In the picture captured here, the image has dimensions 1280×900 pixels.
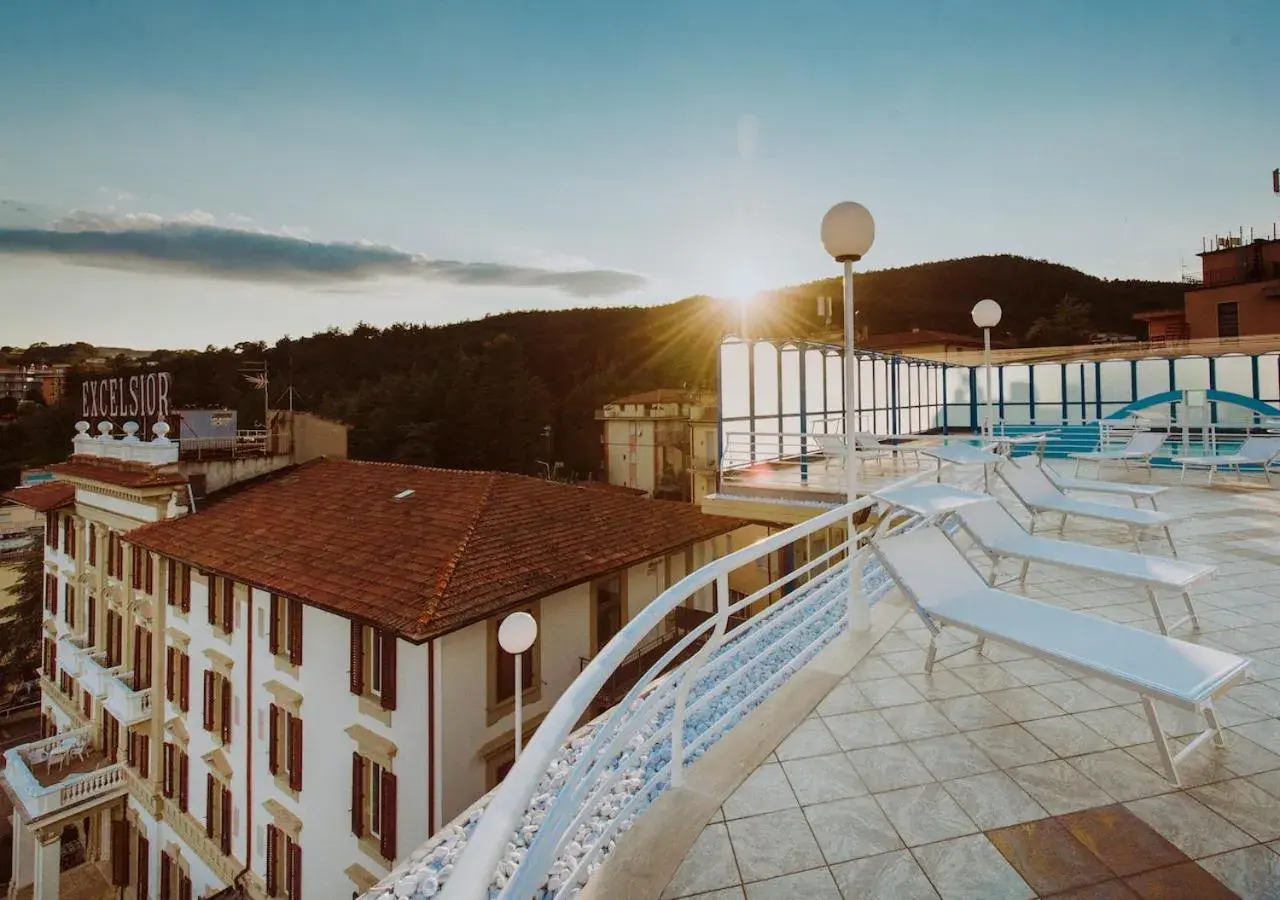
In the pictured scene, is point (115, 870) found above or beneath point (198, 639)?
beneath

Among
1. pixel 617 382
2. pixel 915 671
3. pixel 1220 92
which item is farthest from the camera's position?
pixel 617 382

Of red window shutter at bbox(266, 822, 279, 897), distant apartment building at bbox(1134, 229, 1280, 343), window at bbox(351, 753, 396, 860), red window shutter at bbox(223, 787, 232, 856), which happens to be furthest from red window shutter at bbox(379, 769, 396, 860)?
distant apartment building at bbox(1134, 229, 1280, 343)

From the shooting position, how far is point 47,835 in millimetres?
14891

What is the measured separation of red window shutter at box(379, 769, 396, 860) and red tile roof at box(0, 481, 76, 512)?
52.1 feet

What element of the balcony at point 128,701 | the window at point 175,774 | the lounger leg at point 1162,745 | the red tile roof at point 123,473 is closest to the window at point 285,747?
the window at point 175,774

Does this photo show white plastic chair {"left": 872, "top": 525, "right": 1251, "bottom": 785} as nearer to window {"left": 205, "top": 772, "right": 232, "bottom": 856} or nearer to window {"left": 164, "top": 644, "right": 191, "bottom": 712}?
window {"left": 205, "top": 772, "right": 232, "bottom": 856}

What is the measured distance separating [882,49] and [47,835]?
2409 cm

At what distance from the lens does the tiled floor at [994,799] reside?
1986mm

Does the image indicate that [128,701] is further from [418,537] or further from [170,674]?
[418,537]

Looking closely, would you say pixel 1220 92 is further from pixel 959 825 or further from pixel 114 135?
pixel 114 135

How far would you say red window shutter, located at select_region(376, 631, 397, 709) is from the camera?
943 cm

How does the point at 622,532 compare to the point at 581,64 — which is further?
the point at 622,532

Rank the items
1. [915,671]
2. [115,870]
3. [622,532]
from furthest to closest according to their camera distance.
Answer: [115,870] < [622,532] < [915,671]

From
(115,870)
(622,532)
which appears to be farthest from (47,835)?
(622,532)
